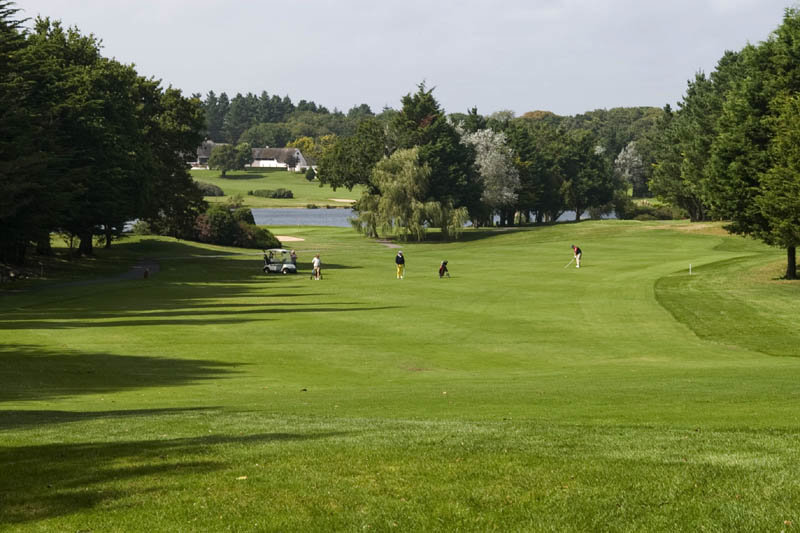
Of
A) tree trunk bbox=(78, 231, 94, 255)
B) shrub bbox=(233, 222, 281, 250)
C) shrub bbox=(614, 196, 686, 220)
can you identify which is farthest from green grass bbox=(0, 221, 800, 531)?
shrub bbox=(614, 196, 686, 220)

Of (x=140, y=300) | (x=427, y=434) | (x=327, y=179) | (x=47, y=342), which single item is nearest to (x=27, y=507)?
(x=427, y=434)

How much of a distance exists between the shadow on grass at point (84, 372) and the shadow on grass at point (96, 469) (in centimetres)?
916

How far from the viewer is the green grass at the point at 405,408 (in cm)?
967

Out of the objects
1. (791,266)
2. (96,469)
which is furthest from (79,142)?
(96,469)

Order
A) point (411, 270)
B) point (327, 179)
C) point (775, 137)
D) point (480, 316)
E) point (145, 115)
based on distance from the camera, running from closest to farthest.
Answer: point (480, 316)
point (775, 137)
point (411, 270)
point (145, 115)
point (327, 179)

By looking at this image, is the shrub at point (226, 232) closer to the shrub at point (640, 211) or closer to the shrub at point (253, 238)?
the shrub at point (253, 238)

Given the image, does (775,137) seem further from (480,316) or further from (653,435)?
(653,435)

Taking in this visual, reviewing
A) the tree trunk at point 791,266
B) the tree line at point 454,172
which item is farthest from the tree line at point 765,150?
the tree line at point 454,172

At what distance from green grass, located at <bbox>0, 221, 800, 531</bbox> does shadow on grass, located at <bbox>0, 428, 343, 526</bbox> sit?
53 millimetres

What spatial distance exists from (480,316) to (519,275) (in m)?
23.5

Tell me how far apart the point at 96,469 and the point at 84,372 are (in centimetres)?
1522

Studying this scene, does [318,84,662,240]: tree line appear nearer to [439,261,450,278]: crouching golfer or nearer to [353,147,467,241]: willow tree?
[353,147,467,241]: willow tree

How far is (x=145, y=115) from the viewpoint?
9244cm

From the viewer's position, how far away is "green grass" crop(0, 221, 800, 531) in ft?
31.7
